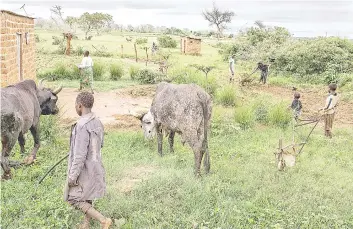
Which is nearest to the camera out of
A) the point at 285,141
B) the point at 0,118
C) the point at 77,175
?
the point at 77,175

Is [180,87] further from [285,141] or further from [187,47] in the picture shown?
[187,47]

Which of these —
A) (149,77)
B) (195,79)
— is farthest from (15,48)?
(149,77)

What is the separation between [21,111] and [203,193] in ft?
10.8

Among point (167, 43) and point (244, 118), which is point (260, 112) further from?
point (167, 43)

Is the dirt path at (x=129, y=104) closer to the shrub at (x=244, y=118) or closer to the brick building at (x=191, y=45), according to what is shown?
the shrub at (x=244, y=118)

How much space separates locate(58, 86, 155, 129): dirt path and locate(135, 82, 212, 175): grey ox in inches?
117

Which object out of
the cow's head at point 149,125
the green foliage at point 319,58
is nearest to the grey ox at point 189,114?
the cow's head at point 149,125

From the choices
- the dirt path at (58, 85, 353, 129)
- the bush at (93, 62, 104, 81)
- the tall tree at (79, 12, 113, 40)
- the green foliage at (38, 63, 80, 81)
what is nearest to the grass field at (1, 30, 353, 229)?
the dirt path at (58, 85, 353, 129)

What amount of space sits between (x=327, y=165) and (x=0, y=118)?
5938 mm

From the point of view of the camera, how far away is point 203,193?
5.95 m

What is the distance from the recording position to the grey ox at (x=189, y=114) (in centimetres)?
710

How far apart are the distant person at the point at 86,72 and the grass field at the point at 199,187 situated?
539cm

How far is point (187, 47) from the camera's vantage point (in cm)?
3159

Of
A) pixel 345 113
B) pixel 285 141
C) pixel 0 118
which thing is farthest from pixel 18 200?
pixel 345 113
